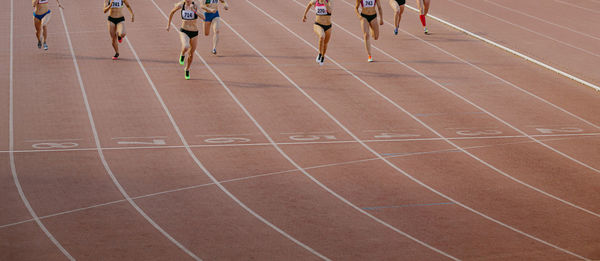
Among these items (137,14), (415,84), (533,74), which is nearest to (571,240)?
(415,84)

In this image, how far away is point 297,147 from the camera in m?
14.5

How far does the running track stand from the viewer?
10.8 m

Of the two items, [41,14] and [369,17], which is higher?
[369,17]

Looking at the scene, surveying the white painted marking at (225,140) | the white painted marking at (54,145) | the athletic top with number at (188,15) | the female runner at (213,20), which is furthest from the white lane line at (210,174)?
the white painted marking at (54,145)

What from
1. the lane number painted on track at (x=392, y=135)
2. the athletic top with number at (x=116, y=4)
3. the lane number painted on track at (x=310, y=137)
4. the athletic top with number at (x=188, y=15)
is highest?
the athletic top with number at (x=188, y=15)

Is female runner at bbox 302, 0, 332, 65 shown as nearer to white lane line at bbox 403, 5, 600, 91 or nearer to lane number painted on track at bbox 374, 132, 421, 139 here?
lane number painted on track at bbox 374, 132, 421, 139

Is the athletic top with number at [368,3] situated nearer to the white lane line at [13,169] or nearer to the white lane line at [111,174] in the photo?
the white lane line at [111,174]

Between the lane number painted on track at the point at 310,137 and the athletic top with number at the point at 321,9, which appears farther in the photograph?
the athletic top with number at the point at 321,9

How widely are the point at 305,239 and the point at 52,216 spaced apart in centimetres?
359

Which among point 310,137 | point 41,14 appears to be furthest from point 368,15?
point 41,14

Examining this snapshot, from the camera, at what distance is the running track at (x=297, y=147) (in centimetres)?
1077

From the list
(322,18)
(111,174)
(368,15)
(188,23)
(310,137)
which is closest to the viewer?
(111,174)

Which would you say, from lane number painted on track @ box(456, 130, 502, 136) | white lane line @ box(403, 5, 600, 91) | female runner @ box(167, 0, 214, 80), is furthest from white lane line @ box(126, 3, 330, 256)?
white lane line @ box(403, 5, 600, 91)

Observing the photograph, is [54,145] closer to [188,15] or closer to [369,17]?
[188,15]
